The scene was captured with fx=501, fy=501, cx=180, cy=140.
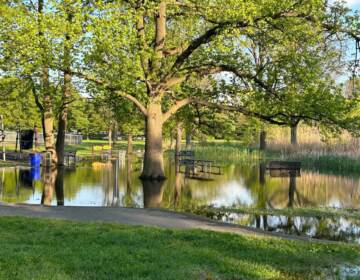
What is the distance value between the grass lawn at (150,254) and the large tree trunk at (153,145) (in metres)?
13.9

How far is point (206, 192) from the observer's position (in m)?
20.9

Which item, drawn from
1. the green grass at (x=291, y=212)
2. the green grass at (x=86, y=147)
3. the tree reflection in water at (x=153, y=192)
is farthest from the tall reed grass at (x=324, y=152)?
the green grass at (x=86, y=147)

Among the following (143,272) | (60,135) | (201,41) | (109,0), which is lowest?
(143,272)

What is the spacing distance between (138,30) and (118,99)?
16.0ft

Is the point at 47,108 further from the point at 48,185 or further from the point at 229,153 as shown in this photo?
the point at 229,153

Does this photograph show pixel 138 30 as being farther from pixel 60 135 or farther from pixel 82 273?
pixel 82 273

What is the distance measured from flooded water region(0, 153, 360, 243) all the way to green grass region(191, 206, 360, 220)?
1.49 feet

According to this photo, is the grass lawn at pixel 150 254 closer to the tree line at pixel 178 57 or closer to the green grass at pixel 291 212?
the green grass at pixel 291 212

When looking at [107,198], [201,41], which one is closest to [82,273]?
[107,198]

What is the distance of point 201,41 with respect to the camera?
22719 millimetres

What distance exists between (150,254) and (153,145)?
54.4 feet

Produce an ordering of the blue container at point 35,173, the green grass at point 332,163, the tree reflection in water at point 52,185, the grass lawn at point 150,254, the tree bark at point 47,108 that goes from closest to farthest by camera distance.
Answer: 1. the grass lawn at point 150,254
2. the tree reflection in water at point 52,185
3. the blue container at point 35,173
4. the tree bark at point 47,108
5. the green grass at point 332,163

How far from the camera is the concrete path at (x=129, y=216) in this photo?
10.8 m

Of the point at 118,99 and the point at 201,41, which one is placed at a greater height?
the point at 201,41
